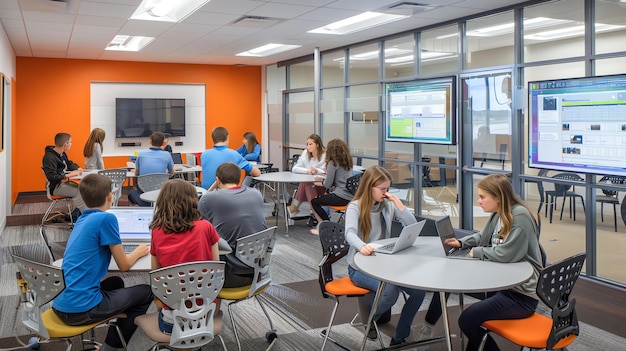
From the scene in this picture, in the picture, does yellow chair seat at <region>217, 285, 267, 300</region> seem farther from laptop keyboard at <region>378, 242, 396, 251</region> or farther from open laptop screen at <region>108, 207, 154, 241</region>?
laptop keyboard at <region>378, 242, 396, 251</region>

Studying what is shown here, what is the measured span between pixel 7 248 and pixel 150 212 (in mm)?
4145

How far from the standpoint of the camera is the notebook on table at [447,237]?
11.0 ft

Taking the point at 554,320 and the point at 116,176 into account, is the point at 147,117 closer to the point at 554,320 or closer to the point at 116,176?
the point at 116,176

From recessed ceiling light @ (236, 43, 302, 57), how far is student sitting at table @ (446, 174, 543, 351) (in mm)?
7038

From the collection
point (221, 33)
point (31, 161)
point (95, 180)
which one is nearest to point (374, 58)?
point (221, 33)

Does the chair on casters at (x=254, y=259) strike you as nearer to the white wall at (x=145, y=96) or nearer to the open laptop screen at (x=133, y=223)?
the open laptop screen at (x=133, y=223)

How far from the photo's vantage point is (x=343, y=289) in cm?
356

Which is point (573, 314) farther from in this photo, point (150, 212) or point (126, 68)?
point (126, 68)

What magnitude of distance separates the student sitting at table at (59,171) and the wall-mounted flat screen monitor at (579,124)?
18.8ft

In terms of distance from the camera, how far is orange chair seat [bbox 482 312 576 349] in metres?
2.76

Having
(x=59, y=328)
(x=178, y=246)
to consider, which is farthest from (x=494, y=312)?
(x=59, y=328)

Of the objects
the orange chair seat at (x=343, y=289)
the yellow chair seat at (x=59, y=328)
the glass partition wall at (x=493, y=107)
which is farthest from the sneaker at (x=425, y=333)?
the glass partition wall at (x=493, y=107)

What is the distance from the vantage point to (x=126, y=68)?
1205 centimetres

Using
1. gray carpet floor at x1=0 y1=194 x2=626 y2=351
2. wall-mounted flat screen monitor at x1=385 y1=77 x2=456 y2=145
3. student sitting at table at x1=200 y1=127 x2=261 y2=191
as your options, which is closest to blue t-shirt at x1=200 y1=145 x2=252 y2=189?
student sitting at table at x1=200 y1=127 x2=261 y2=191
